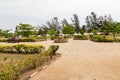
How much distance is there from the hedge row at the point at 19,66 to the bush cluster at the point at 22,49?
2.34 m

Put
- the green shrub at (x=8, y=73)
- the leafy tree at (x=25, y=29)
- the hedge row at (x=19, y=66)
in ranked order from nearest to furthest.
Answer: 1. the green shrub at (x=8, y=73)
2. the hedge row at (x=19, y=66)
3. the leafy tree at (x=25, y=29)

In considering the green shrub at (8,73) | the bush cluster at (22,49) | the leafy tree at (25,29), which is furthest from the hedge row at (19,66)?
the leafy tree at (25,29)

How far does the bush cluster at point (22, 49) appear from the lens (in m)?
18.2

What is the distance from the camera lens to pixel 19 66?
28.8 feet

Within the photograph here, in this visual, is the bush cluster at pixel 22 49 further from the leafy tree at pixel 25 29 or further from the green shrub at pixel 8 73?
the leafy tree at pixel 25 29

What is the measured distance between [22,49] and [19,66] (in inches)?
392

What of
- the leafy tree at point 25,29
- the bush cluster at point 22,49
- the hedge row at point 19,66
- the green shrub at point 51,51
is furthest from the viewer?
the leafy tree at point 25,29

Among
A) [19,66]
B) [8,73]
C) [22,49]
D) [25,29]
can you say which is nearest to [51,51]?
[22,49]

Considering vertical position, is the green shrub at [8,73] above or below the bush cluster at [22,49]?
above

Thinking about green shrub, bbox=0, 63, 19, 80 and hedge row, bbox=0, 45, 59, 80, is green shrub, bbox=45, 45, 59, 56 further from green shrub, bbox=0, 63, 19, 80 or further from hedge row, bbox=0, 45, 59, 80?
green shrub, bbox=0, 63, 19, 80

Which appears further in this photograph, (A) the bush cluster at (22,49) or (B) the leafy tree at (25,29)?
(B) the leafy tree at (25,29)

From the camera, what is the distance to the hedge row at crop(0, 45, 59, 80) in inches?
266

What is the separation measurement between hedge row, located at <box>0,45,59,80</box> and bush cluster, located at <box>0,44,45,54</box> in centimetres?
234

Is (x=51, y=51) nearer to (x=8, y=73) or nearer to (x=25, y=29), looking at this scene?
(x=8, y=73)
